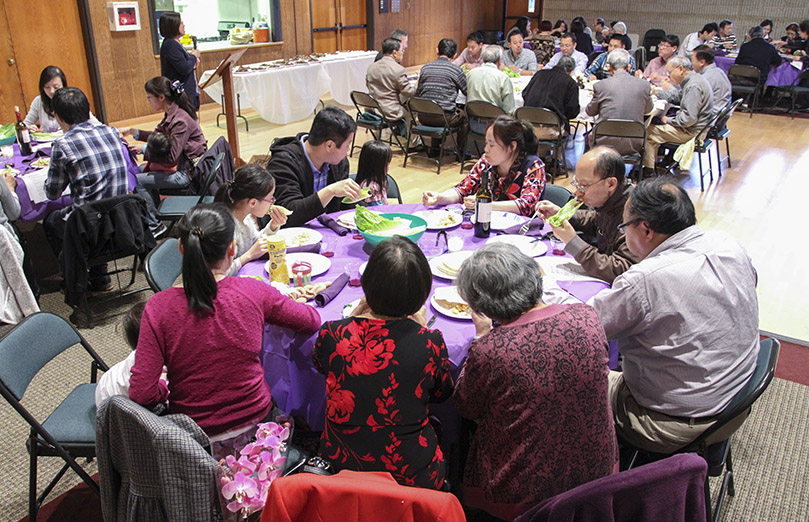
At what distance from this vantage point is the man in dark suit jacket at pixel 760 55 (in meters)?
9.55

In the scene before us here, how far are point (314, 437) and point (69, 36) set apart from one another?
7.40m

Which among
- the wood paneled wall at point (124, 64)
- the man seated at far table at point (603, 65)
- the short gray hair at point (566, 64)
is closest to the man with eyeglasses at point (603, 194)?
the short gray hair at point (566, 64)

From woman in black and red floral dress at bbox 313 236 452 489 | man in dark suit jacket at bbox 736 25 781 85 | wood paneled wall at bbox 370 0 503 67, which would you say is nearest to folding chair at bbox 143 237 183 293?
woman in black and red floral dress at bbox 313 236 452 489

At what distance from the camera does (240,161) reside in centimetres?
655

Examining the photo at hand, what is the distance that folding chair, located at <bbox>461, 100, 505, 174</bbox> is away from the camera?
6402mm

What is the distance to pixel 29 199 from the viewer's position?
3941 mm

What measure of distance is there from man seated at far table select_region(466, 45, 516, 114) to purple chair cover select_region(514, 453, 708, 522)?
566 cm

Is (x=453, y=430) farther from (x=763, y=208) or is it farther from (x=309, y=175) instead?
(x=763, y=208)

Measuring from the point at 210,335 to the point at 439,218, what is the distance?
159 centimetres

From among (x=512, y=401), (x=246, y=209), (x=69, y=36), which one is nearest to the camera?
(x=512, y=401)

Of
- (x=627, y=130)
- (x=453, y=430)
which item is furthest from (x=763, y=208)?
(x=453, y=430)

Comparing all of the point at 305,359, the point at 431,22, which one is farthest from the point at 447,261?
the point at 431,22

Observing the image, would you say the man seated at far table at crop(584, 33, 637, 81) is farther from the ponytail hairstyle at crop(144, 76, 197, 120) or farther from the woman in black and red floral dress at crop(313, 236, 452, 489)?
the woman in black and red floral dress at crop(313, 236, 452, 489)

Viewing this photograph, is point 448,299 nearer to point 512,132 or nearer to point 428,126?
point 512,132
